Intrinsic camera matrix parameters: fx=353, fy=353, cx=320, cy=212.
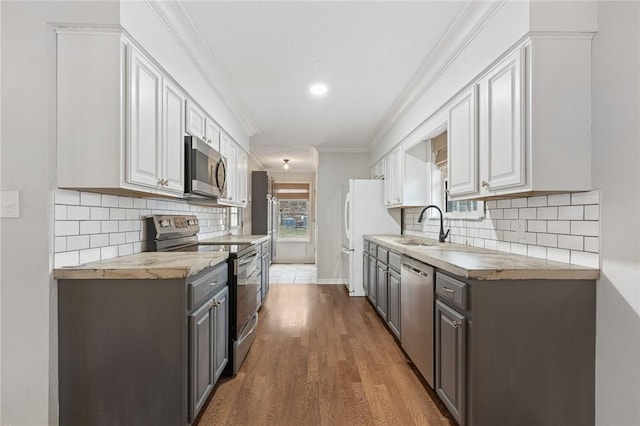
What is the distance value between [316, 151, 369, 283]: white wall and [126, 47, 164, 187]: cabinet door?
4354 mm

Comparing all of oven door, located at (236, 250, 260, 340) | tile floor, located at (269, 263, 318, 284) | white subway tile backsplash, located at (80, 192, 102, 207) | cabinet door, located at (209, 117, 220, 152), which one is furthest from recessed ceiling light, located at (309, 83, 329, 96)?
tile floor, located at (269, 263, 318, 284)

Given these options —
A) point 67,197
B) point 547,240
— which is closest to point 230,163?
point 67,197

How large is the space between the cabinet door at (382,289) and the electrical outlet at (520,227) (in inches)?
63.0

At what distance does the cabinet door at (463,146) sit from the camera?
239cm

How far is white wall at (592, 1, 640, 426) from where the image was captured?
158 centimetres

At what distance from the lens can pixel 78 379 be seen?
174 cm

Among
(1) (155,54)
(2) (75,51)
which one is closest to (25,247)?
(2) (75,51)

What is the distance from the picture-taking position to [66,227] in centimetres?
182

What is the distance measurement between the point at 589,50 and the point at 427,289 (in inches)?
63.2

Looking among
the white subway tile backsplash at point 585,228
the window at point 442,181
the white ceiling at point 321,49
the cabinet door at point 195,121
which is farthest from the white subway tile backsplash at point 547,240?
the cabinet door at point 195,121

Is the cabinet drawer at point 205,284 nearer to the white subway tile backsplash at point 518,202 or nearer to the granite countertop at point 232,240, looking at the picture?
the granite countertop at point 232,240

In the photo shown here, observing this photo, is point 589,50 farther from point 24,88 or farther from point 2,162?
point 2,162

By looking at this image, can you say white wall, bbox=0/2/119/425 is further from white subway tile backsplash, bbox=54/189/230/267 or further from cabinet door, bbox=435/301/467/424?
cabinet door, bbox=435/301/467/424

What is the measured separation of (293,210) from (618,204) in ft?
27.0
